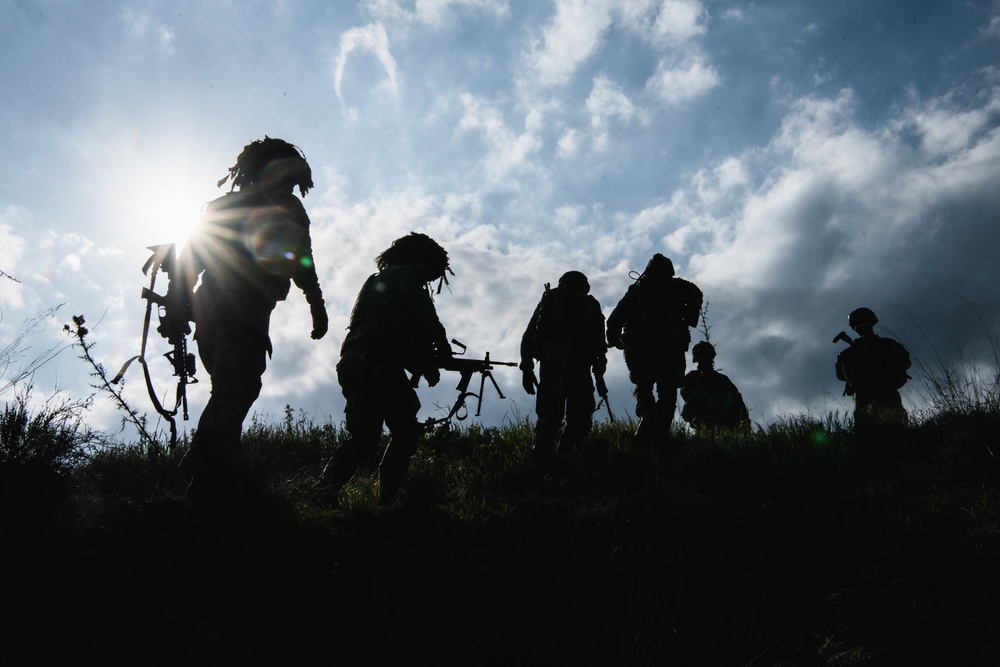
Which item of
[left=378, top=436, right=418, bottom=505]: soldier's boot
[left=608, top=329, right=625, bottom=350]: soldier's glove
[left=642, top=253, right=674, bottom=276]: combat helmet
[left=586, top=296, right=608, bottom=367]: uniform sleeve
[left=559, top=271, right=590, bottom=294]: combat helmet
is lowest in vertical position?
[left=378, top=436, right=418, bottom=505]: soldier's boot

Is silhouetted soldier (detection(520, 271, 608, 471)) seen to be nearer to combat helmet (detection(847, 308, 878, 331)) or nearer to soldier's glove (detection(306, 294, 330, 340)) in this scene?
soldier's glove (detection(306, 294, 330, 340))

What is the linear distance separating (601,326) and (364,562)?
398cm

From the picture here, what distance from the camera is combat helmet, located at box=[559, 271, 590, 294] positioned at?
770 cm

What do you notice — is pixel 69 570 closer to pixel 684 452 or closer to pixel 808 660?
pixel 808 660

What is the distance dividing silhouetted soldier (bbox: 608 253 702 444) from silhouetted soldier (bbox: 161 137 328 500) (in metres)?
3.94

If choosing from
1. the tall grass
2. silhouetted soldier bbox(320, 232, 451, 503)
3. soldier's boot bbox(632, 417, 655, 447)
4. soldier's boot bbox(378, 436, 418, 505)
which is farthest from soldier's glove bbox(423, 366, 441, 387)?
soldier's boot bbox(632, 417, 655, 447)

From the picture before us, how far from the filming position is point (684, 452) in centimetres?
729

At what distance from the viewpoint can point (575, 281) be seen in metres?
7.70

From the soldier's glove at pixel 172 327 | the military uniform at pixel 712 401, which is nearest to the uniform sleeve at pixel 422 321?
the soldier's glove at pixel 172 327

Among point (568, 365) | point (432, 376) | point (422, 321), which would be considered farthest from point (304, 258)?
point (568, 365)

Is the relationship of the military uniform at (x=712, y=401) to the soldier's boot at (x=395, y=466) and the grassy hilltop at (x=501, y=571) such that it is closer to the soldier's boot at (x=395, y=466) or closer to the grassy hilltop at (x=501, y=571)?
the grassy hilltop at (x=501, y=571)

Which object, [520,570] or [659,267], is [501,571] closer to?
[520,570]

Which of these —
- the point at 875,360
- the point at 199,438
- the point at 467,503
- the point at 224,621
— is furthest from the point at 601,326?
the point at 224,621

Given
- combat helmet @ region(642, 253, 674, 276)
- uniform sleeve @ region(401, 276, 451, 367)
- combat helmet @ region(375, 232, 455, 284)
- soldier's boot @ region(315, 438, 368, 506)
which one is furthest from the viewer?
combat helmet @ region(642, 253, 674, 276)
